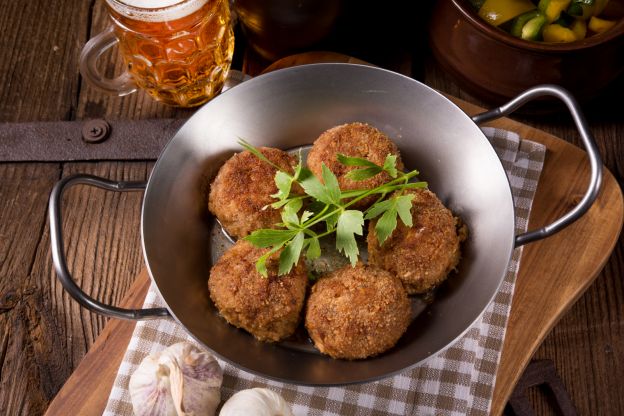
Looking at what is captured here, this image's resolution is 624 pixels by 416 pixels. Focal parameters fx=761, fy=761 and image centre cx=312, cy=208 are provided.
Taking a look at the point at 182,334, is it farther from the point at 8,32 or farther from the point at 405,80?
the point at 8,32

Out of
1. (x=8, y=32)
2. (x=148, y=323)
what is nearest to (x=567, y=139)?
(x=148, y=323)

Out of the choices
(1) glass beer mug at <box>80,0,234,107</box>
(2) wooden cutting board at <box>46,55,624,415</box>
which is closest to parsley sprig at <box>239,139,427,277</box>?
(2) wooden cutting board at <box>46,55,624,415</box>

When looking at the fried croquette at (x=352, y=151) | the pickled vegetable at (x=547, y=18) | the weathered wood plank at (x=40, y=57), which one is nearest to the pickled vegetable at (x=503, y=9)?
the pickled vegetable at (x=547, y=18)

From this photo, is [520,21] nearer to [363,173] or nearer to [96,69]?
[363,173]

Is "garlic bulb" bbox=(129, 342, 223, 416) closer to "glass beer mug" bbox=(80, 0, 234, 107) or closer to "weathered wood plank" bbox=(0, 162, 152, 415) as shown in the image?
"weathered wood plank" bbox=(0, 162, 152, 415)

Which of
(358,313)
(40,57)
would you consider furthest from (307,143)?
(40,57)

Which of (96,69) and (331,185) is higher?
(331,185)
